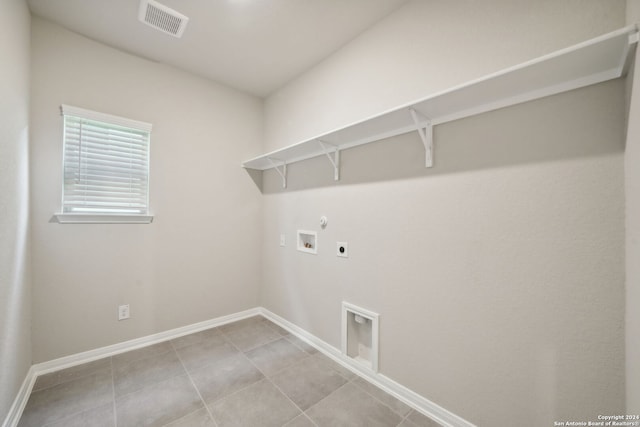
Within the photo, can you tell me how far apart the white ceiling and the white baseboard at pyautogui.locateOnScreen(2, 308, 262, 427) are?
2651 mm

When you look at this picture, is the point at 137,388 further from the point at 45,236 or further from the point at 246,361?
the point at 45,236

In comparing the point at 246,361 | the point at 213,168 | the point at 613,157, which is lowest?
the point at 246,361

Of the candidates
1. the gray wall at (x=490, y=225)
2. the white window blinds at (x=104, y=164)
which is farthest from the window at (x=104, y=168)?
the gray wall at (x=490, y=225)

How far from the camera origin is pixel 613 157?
1.04m

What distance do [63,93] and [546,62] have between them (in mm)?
3172

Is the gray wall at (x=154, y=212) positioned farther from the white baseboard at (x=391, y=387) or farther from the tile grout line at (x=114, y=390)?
the white baseboard at (x=391, y=387)

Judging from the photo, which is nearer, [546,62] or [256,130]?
[546,62]

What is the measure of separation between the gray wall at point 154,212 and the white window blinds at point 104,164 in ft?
0.23

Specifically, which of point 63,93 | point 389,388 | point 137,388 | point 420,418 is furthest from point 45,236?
point 420,418

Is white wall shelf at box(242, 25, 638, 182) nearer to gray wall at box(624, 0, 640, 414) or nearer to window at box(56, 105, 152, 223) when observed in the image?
gray wall at box(624, 0, 640, 414)

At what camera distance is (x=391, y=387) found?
1.76 meters

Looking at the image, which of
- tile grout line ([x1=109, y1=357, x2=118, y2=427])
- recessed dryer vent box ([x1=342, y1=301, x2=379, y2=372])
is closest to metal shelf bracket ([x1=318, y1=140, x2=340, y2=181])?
recessed dryer vent box ([x1=342, y1=301, x2=379, y2=372])

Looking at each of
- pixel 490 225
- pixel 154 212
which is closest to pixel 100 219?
pixel 154 212

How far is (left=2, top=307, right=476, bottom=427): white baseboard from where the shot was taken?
1.50 m
